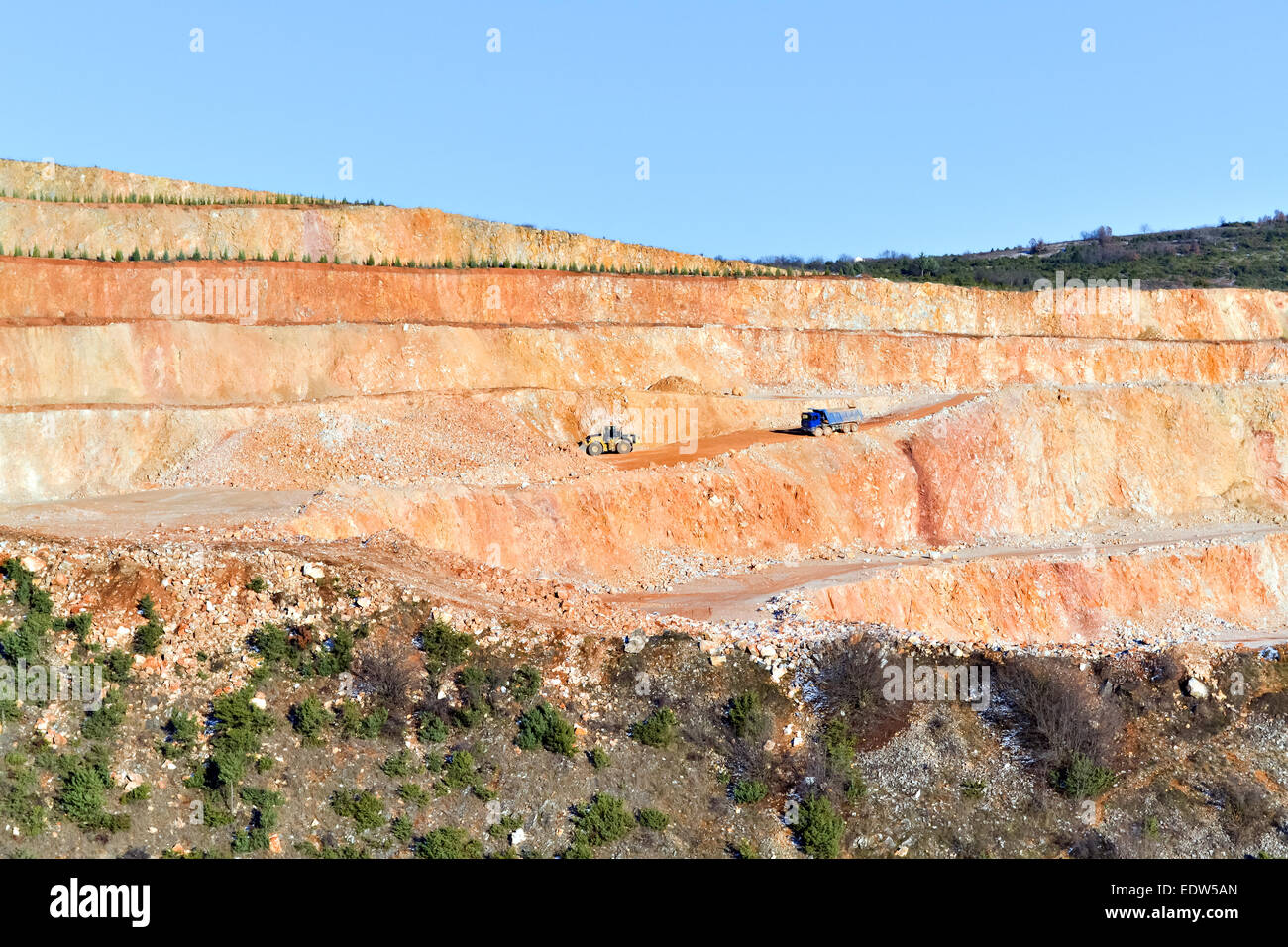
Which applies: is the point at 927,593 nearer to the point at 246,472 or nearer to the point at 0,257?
the point at 246,472

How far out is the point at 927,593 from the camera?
A: 32250 mm

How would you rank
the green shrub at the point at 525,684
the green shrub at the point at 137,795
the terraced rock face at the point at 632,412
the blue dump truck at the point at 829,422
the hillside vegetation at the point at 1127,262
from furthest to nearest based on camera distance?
the hillside vegetation at the point at 1127,262
the blue dump truck at the point at 829,422
the terraced rock face at the point at 632,412
the green shrub at the point at 525,684
the green shrub at the point at 137,795

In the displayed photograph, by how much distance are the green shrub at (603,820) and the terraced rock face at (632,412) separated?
419 inches

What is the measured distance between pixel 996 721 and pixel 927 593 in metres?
12.6

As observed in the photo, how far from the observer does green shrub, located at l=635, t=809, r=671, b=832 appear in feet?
57.5

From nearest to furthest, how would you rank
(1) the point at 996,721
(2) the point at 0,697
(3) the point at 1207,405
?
Answer: 1. (2) the point at 0,697
2. (1) the point at 996,721
3. (3) the point at 1207,405

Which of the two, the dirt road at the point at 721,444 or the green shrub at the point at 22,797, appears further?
the dirt road at the point at 721,444

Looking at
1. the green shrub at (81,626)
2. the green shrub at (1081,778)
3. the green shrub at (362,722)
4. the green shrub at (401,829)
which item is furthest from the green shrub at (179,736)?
the green shrub at (1081,778)

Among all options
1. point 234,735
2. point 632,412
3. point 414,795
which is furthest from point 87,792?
point 632,412

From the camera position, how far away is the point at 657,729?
19.0 m

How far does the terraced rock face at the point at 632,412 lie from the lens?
3294cm

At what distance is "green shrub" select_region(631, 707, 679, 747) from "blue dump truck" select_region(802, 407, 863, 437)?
2309 cm

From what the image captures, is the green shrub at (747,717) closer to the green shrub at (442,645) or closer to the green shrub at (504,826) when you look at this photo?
the green shrub at (504,826)

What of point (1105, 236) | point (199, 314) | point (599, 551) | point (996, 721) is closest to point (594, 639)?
point (996, 721)
